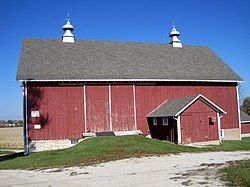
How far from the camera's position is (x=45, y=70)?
27.5 metres

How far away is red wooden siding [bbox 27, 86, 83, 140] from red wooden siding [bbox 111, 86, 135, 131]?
107 inches

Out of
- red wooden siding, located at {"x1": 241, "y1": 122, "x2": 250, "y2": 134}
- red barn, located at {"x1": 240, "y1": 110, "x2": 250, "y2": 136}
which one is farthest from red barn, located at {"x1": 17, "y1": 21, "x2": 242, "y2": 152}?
red wooden siding, located at {"x1": 241, "y1": 122, "x2": 250, "y2": 134}

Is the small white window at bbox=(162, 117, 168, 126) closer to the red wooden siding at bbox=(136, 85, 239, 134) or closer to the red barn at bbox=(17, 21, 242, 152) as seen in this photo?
the red barn at bbox=(17, 21, 242, 152)

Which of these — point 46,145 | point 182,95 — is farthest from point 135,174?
point 182,95

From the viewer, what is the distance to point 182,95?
31.3m

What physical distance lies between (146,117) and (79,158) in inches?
457

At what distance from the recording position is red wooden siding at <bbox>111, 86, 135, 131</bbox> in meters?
28.8

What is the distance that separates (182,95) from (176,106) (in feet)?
12.6

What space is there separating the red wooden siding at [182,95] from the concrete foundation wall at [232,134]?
0.37 meters

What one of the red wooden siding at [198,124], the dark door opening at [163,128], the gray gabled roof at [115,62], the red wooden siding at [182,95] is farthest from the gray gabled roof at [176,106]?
the gray gabled roof at [115,62]

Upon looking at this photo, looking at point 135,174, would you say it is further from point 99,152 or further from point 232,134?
point 232,134

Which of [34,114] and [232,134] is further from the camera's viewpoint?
[232,134]

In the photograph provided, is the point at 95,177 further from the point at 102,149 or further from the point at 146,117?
the point at 146,117

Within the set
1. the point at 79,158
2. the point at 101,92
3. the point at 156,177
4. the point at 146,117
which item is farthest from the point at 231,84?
the point at 156,177
